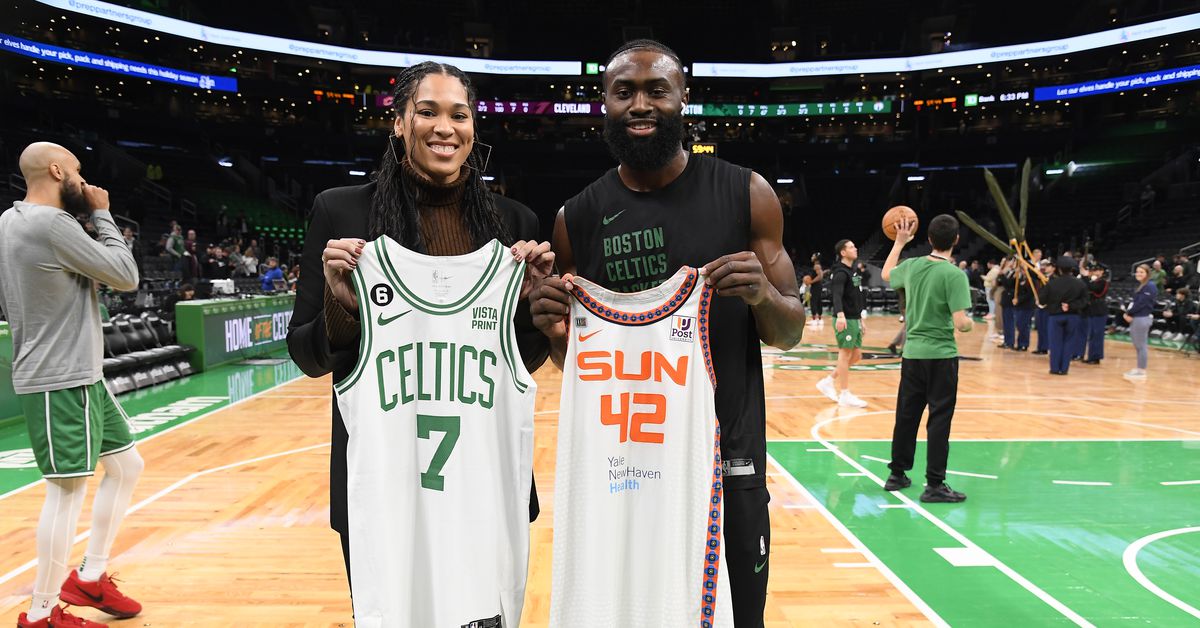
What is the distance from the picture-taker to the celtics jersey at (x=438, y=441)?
1740 mm

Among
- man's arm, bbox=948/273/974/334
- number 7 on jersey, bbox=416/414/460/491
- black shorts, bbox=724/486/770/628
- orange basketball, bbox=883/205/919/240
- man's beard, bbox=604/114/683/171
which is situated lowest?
black shorts, bbox=724/486/770/628

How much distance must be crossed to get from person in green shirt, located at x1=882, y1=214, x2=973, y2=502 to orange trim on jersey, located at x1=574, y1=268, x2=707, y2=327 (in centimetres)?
348

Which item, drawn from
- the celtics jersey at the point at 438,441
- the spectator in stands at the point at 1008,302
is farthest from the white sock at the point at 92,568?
the spectator in stands at the point at 1008,302

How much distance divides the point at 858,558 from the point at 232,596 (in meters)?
3.20

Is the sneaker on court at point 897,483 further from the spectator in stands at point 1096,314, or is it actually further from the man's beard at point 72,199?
the spectator in stands at point 1096,314

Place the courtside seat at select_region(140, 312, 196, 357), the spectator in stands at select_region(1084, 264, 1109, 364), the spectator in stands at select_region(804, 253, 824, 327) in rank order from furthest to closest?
1. the spectator in stands at select_region(804, 253, 824, 327)
2. the spectator in stands at select_region(1084, 264, 1109, 364)
3. the courtside seat at select_region(140, 312, 196, 357)

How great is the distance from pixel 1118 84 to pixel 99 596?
35909 millimetres

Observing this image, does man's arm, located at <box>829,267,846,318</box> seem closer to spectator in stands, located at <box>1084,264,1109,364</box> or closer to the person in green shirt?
the person in green shirt

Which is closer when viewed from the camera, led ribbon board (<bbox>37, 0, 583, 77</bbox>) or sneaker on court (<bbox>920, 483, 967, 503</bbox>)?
sneaker on court (<bbox>920, 483, 967, 503</bbox>)

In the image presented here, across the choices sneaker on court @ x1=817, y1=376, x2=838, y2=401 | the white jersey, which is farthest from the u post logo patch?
sneaker on court @ x1=817, y1=376, x2=838, y2=401

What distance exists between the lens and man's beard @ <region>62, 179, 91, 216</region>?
285 centimetres

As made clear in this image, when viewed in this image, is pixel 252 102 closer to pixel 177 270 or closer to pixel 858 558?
pixel 177 270

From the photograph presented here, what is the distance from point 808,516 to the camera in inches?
171

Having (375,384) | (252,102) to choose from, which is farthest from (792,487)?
(252,102)
